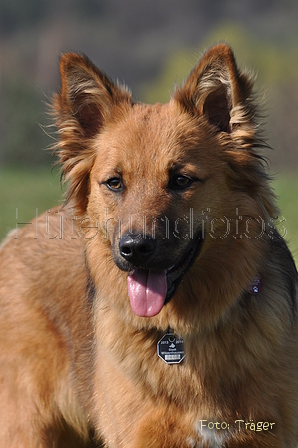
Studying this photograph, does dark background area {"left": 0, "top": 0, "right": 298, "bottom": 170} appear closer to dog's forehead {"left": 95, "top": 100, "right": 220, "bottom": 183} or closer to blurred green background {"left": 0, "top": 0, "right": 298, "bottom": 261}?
blurred green background {"left": 0, "top": 0, "right": 298, "bottom": 261}

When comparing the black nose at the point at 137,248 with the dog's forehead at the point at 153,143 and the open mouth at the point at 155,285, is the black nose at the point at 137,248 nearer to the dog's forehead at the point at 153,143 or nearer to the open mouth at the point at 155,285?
the open mouth at the point at 155,285

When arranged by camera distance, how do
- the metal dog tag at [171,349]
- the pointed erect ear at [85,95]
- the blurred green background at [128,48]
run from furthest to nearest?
the blurred green background at [128,48] → the pointed erect ear at [85,95] → the metal dog tag at [171,349]

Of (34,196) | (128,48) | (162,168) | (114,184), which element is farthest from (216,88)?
(128,48)

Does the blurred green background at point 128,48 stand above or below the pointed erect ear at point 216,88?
above

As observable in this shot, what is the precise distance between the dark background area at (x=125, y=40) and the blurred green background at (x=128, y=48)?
0.20 ft

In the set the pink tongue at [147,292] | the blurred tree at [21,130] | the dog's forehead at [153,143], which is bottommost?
the pink tongue at [147,292]

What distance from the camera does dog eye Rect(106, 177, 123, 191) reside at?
12.5 feet

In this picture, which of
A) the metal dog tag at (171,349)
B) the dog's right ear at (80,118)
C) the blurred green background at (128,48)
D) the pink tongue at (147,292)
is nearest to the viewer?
the pink tongue at (147,292)

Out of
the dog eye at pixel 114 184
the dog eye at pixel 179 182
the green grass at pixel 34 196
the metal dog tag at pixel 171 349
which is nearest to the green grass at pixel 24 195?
the green grass at pixel 34 196

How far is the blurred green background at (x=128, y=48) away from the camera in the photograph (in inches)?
1130

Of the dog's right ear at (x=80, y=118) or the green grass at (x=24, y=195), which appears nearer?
the dog's right ear at (x=80, y=118)

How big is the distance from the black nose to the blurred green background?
1879cm

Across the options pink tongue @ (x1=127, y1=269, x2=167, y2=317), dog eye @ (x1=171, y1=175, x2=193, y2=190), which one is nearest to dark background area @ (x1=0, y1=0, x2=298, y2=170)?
dog eye @ (x1=171, y1=175, x2=193, y2=190)

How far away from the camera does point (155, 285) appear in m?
3.52
